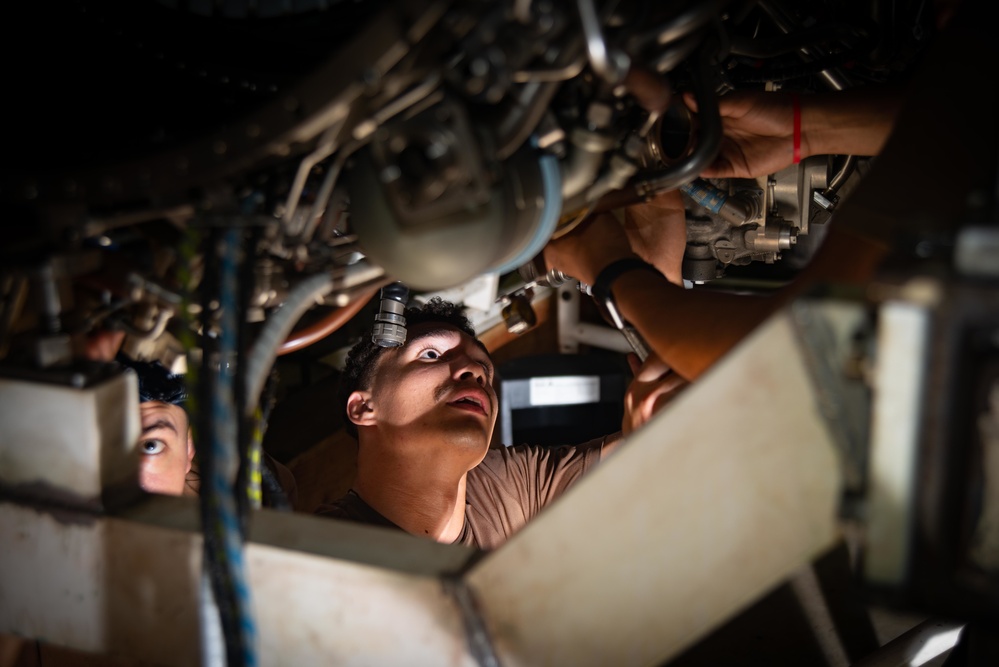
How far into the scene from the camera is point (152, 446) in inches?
55.4

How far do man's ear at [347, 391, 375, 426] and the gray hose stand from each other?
112 cm

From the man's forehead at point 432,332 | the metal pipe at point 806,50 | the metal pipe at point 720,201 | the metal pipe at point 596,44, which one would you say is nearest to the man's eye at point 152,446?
the man's forehead at point 432,332

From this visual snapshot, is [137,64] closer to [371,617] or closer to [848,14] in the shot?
[371,617]

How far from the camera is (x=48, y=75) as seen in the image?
822mm

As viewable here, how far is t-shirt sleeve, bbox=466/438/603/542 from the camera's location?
1.93 m

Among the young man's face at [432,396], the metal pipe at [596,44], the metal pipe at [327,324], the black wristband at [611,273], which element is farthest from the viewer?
the young man's face at [432,396]

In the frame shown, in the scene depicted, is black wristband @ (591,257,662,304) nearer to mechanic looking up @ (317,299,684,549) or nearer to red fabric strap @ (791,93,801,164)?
red fabric strap @ (791,93,801,164)

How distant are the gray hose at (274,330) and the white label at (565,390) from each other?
5.75ft

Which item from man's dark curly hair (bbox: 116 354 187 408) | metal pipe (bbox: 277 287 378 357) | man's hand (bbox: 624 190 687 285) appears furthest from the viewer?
man's dark curly hair (bbox: 116 354 187 408)

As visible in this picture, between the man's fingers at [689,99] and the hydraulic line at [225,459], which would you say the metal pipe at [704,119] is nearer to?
the man's fingers at [689,99]

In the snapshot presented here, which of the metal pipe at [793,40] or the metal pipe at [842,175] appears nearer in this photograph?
the metal pipe at [793,40]

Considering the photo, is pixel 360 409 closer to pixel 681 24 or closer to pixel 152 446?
pixel 152 446

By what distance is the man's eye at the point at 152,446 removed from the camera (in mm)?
1402

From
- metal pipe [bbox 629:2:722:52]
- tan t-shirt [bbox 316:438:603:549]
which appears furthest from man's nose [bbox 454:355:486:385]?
metal pipe [bbox 629:2:722:52]
